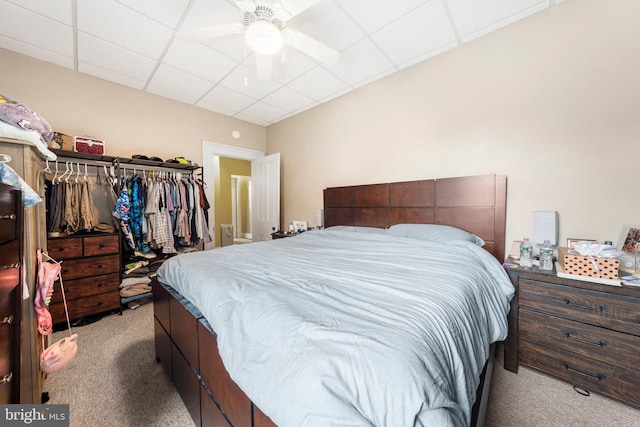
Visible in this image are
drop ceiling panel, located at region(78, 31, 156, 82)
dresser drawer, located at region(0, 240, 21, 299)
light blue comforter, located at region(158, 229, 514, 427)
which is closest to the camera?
light blue comforter, located at region(158, 229, 514, 427)

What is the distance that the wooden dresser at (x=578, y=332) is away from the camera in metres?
1.32

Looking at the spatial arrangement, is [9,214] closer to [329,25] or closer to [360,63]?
[329,25]

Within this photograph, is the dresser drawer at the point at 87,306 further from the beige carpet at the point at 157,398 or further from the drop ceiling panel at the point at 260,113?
the drop ceiling panel at the point at 260,113

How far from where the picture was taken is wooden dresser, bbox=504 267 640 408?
132 centimetres

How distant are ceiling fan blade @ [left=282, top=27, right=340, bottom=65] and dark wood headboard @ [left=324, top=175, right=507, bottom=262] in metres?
1.48

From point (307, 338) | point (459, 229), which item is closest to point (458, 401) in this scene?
point (307, 338)

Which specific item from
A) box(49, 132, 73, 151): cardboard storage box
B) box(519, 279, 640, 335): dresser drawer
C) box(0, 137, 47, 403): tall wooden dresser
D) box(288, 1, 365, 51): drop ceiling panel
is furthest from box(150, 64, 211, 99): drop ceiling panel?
box(519, 279, 640, 335): dresser drawer

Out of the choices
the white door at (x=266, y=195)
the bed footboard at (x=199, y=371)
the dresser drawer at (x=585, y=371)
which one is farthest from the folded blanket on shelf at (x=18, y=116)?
the dresser drawer at (x=585, y=371)

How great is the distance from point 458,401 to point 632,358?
1.47 m

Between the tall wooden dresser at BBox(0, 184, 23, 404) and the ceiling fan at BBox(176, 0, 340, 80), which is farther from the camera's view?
the ceiling fan at BBox(176, 0, 340, 80)

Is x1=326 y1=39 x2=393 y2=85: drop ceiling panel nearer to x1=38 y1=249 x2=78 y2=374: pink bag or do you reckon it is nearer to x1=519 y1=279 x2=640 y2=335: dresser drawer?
x1=519 y1=279 x2=640 y2=335: dresser drawer

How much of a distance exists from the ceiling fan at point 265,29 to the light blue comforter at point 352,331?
1.53 meters

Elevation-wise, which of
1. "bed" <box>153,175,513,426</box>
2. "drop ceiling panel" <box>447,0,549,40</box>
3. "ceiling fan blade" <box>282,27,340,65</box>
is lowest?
"bed" <box>153,175,513,426</box>

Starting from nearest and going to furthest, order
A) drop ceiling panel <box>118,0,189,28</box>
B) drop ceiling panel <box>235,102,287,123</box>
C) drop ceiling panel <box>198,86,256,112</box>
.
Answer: drop ceiling panel <box>118,0,189,28</box> < drop ceiling panel <box>198,86,256,112</box> < drop ceiling panel <box>235,102,287,123</box>
